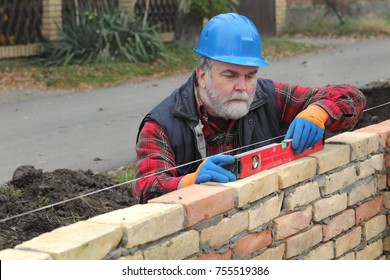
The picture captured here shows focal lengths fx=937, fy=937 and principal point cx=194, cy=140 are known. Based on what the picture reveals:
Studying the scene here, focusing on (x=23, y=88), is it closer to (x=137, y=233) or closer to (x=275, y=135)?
(x=275, y=135)

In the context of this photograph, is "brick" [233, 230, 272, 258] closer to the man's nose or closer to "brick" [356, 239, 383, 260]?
the man's nose

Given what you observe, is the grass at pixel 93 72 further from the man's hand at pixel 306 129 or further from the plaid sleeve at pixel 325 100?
the man's hand at pixel 306 129

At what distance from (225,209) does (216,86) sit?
2.90 feet

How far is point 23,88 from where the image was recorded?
15.1 meters

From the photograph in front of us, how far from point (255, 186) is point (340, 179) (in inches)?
40.8

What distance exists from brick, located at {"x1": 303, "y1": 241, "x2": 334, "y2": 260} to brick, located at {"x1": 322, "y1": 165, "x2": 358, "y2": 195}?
32 centimetres

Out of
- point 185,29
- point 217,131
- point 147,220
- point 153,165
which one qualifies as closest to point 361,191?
point 217,131

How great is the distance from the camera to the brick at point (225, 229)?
4.24 metres

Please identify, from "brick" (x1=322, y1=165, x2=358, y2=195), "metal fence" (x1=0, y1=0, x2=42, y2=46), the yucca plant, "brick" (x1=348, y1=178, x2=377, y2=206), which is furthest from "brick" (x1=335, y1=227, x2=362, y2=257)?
"metal fence" (x1=0, y1=0, x2=42, y2=46)

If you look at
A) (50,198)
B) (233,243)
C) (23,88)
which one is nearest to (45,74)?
(23,88)

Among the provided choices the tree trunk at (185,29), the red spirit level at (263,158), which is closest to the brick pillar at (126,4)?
the tree trunk at (185,29)

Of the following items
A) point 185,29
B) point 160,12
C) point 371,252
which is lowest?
point 185,29

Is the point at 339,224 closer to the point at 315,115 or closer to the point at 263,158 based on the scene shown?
the point at 315,115

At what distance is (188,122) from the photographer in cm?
504
